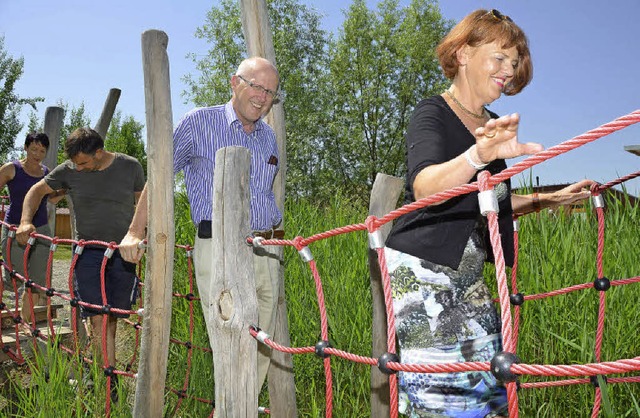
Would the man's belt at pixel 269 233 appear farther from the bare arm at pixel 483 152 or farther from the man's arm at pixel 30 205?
the man's arm at pixel 30 205

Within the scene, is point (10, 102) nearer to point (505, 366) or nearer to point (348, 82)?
point (348, 82)

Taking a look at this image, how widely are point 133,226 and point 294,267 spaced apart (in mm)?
1941

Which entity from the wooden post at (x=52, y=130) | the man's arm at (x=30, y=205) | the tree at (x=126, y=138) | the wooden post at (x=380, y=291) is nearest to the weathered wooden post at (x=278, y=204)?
the wooden post at (x=380, y=291)

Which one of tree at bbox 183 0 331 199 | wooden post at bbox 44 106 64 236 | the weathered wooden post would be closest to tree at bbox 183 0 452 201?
tree at bbox 183 0 331 199

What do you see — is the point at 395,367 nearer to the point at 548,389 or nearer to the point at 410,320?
the point at 410,320

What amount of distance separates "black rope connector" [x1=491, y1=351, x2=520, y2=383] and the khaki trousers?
1.75 metres

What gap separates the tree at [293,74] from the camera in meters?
27.4

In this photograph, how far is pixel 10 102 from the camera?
30.1 meters

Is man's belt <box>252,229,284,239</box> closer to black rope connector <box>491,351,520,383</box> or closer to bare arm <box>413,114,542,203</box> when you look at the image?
bare arm <box>413,114,542,203</box>

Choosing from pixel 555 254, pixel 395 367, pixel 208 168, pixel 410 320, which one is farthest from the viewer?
pixel 555 254

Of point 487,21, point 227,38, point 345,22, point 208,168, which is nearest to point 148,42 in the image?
point 208,168

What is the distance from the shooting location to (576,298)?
150 inches

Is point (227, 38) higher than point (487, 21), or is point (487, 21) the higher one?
point (227, 38)

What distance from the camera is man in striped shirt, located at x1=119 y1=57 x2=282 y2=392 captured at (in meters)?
3.09
